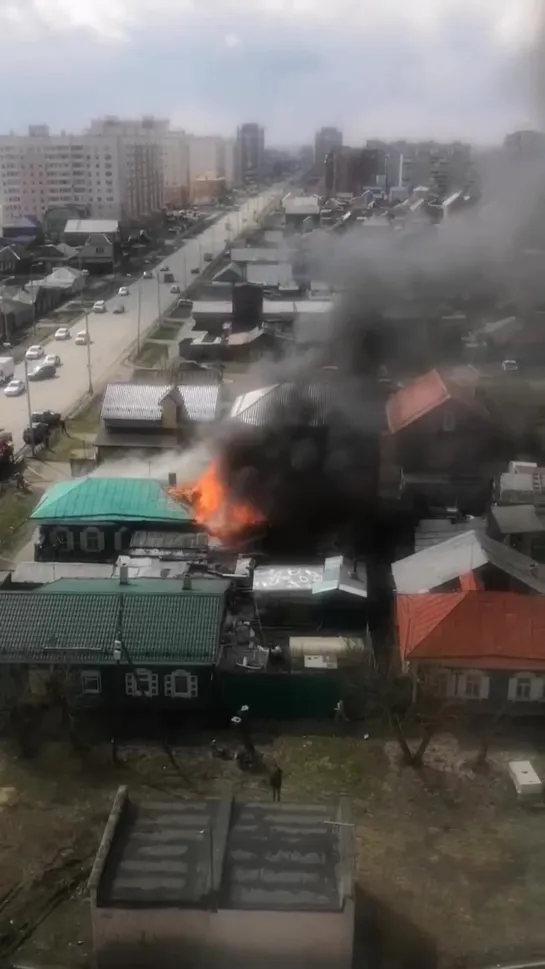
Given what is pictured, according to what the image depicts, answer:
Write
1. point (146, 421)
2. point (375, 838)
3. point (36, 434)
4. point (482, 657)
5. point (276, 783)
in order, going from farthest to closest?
point (36, 434) < point (146, 421) < point (482, 657) < point (276, 783) < point (375, 838)

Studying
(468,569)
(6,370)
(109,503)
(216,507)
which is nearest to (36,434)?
(109,503)

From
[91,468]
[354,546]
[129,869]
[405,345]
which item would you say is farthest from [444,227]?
[129,869]

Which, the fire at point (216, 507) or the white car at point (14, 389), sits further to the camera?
the white car at point (14, 389)

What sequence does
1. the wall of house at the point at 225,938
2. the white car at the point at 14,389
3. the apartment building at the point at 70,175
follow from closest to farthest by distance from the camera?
1. the wall of house at the point at 225,938
2. the white car at the point at 14,389
3. the apartment building at the point at 70,175

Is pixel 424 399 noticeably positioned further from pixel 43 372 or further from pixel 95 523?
pixel 43 372

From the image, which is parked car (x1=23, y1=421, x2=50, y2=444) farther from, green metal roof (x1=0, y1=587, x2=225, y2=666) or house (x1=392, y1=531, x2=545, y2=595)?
house (x1=392, y1=531, x2=545, y2=595)

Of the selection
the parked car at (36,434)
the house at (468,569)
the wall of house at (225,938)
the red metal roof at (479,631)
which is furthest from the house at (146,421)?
the wall of house at (225,938)

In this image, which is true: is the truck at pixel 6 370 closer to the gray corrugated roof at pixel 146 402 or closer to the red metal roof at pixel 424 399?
the gray corrugated roof at pixel 146 402

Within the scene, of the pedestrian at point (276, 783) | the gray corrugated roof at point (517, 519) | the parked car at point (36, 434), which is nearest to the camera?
the pedestrian at point (276, 783)
